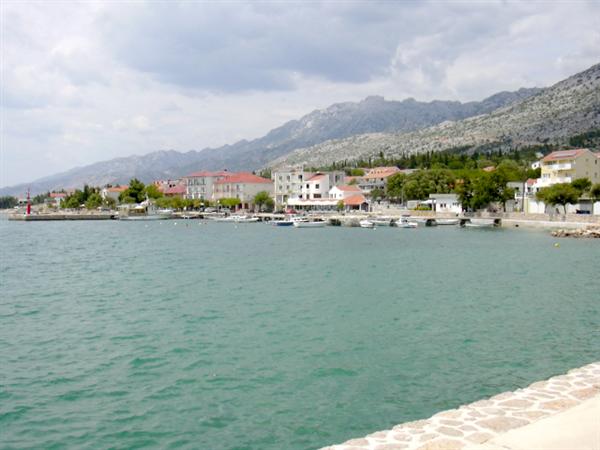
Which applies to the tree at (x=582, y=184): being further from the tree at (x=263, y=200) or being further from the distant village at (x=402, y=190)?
the tree at (x=263, y=200)

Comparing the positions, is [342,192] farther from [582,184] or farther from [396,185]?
[582,184]

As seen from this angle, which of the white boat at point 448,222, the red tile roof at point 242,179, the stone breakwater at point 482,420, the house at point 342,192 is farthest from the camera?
the red tile roof at point 242,179

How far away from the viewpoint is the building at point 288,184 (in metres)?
132

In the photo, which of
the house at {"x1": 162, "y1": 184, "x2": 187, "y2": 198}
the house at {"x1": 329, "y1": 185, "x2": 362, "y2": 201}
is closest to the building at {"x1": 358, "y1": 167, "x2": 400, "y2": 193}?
the house at {"x1": 329, "y1": 185, "x2": 362, "y2": 201}

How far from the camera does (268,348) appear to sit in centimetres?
1623

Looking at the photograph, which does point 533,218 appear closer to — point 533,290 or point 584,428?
point 533,290

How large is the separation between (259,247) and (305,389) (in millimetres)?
41101

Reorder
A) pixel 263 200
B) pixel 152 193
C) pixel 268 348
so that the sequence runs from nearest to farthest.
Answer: pixel 268 348, pixel 263 200, pixel 152 193

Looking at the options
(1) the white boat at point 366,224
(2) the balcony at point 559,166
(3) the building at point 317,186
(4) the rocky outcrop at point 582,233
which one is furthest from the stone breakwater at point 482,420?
(3) the building at point 317,186

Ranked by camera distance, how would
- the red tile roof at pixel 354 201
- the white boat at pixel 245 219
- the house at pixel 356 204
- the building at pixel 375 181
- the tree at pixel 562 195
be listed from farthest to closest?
1. the building at pixel 375 181
2. the house at pixel 356 204
3. the red tile roof at pixel 354 201
4. the white boat at pixel 245 219
5. the tree at pixel 562 195

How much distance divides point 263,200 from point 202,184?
1133 inches

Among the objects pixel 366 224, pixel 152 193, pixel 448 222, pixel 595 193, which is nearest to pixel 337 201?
pixel 366 224

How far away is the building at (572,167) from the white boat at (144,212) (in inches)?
3413

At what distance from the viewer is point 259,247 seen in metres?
53.6
